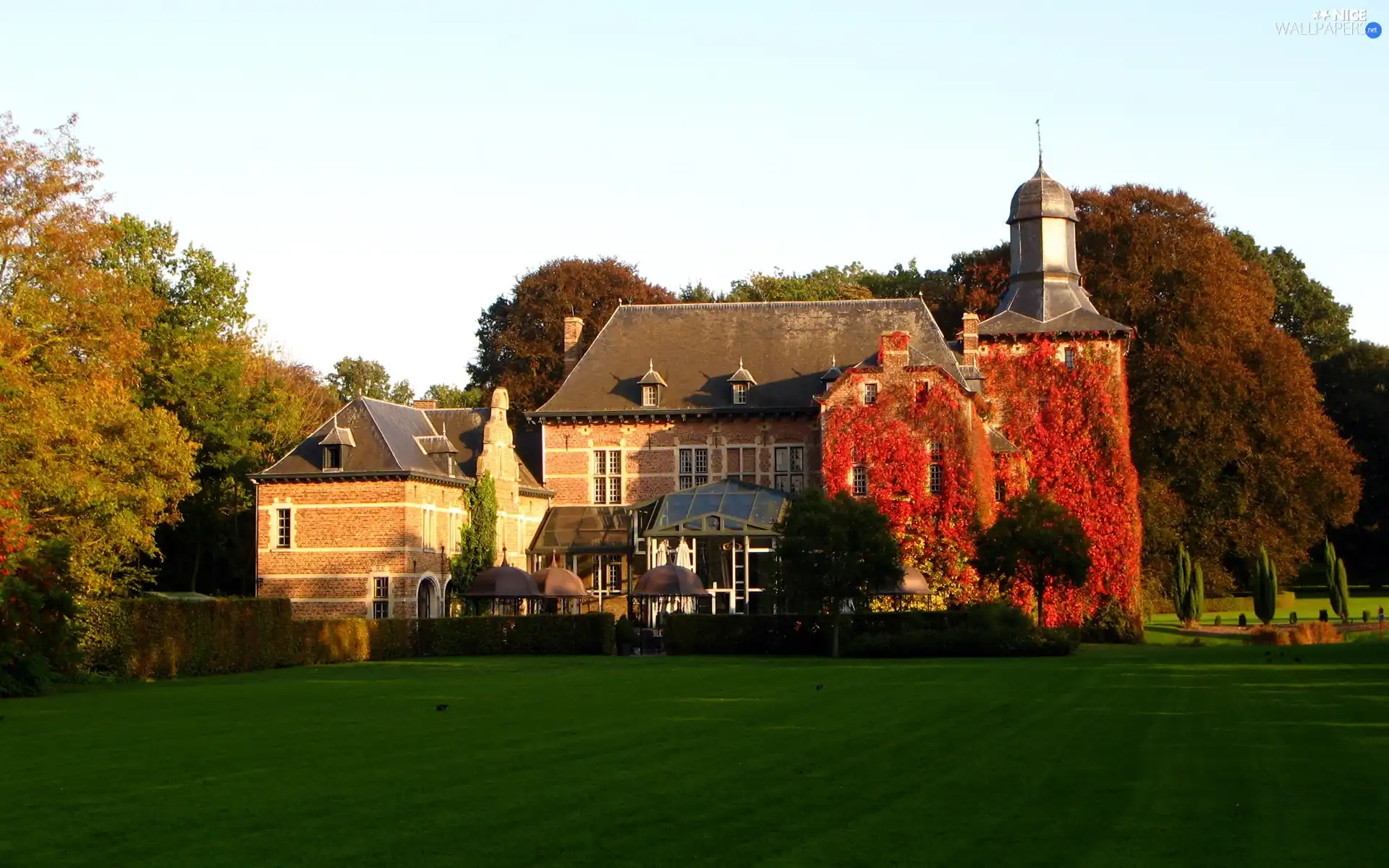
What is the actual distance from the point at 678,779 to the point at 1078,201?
1876 inches

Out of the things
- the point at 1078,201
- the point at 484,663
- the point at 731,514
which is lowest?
the point at 484,663

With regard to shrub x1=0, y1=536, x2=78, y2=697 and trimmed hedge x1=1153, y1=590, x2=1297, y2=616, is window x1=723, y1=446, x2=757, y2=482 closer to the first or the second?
trimmed hedge x1=1153, y1=590, x2=1297, y2=616

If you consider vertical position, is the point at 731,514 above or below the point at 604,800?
above

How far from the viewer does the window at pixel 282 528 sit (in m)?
46.9

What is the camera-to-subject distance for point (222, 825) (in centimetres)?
1001

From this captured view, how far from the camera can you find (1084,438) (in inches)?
1921

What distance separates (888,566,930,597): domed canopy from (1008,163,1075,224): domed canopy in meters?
13.4

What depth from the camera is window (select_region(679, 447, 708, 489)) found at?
5106 centimetres

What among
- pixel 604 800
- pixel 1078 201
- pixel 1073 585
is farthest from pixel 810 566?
pixel 604 800

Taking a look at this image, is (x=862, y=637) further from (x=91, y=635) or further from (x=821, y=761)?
(x=821, y=761)

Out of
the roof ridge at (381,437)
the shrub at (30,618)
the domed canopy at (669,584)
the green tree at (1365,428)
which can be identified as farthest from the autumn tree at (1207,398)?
the shrub at (30,618)

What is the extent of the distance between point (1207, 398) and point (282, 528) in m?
30.0

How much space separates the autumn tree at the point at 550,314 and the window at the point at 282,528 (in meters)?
16.0

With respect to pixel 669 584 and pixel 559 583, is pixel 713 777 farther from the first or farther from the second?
pixel 559 583
